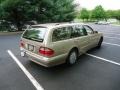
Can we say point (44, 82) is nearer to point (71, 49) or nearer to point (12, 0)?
point (71, 49)

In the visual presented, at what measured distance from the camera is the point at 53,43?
4.84 meters

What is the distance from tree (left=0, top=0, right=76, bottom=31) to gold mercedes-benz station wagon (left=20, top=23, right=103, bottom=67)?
10.3m


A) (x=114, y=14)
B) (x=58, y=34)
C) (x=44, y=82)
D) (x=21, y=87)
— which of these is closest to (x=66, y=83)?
(x=44, y=82)

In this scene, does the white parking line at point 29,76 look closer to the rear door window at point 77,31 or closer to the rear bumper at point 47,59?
the rear bumper at point 47,59

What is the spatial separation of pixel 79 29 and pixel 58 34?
56.5 inches

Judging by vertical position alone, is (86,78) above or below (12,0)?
below

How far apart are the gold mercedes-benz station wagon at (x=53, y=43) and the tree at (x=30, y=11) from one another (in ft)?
33.9

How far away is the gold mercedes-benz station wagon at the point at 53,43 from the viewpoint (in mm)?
4797

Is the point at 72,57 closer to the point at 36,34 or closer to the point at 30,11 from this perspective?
the point at 36,34

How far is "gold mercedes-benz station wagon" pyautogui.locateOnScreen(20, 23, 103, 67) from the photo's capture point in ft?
15.7

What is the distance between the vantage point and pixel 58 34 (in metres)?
5.16

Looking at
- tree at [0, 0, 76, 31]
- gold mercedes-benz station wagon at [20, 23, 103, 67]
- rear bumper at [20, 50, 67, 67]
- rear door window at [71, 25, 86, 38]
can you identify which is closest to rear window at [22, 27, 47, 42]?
gold mercedes-benz station wagon at [20, 23, 103, 67]

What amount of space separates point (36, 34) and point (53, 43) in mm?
797

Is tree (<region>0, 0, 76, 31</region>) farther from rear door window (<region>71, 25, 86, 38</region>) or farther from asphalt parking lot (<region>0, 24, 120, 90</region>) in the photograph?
rear door window (<region>71, 25, 86, 38</region>)
